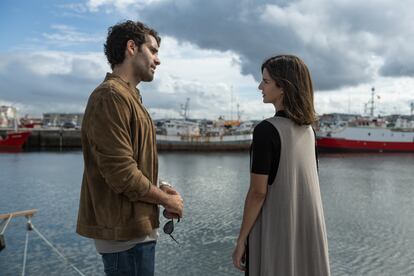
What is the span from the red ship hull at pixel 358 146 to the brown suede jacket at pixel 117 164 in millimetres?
46257

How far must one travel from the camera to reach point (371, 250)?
Result: 337 inches

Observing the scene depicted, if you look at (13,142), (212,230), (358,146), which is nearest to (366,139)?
(358,146)

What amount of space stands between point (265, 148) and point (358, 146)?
47.9m

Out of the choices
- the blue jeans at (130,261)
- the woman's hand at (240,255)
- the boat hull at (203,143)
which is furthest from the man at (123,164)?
the boat hull at (203,143)

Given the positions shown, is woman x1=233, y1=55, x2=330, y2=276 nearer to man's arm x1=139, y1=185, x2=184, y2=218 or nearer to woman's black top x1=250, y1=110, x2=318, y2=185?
woman's black top x1=250, y1=110, x2=318, y2=185

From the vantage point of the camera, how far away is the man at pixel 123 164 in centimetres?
187

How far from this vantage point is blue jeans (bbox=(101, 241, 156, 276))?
203 cm

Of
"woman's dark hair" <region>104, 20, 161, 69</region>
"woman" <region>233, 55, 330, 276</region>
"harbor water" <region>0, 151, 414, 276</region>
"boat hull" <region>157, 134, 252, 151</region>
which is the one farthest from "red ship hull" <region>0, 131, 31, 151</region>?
"woman" <region>233, 55, 330, 276</region>

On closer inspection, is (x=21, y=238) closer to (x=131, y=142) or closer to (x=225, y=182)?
(x=131, y=142)

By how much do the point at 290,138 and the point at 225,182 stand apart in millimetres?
18554

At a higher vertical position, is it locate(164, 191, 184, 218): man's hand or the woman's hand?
locate(164, 191, 184, 218): man's hand

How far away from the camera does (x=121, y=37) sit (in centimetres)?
207

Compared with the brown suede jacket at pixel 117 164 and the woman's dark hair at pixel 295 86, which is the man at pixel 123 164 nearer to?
the brown suede jacket at pixel 117 164

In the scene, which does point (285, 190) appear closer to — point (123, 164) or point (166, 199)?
point (166, 199)
